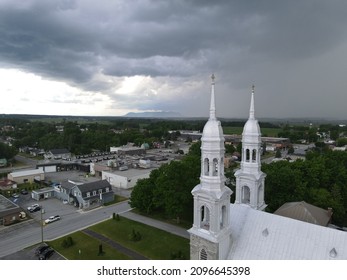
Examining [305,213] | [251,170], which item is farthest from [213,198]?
[305,213]

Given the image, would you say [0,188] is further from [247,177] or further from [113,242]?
[247,177]

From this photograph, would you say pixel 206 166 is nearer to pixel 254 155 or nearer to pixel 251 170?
pixel 251 170

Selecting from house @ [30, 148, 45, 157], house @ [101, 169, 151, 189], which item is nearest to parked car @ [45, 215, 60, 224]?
house @ [101, 169, 151, 189]

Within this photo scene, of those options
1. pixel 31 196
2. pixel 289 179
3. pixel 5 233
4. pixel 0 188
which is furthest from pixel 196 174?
pixel 0 188

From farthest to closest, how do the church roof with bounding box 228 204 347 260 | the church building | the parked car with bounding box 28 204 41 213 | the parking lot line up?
the parked car with bounding box 28 204 41 213
the parking lot
the church building
the church roof with bounding box 228 204 347 260

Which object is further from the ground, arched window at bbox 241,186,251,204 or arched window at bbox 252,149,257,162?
arched window at bbox 252,149,257,162

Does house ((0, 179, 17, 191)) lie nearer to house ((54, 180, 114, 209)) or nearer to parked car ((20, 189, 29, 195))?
parked car ((20, 189, 29, 195))

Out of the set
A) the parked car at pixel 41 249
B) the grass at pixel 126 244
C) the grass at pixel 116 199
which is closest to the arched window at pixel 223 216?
the grass at pixel 126 244
